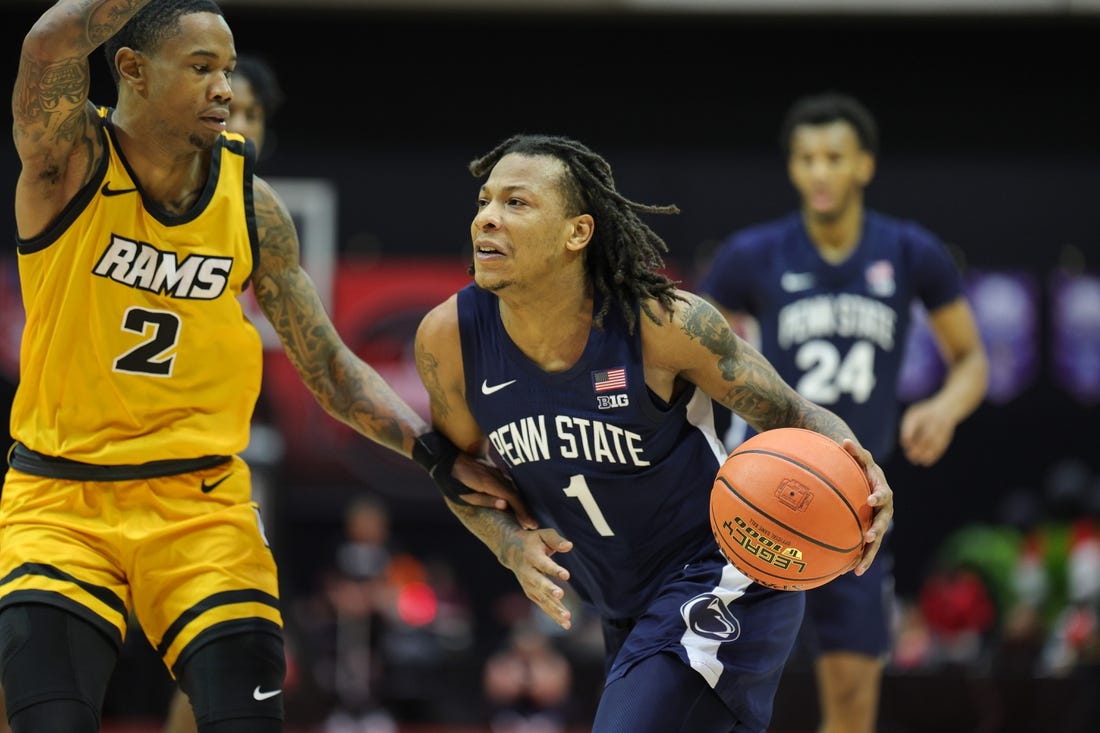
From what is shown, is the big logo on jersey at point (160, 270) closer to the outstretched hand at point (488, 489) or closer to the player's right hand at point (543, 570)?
the outstretched hand at point (488, 489)

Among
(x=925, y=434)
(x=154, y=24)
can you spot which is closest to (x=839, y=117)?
(x=925, y=434)

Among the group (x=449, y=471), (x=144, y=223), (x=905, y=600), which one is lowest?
(x=905, y=600)

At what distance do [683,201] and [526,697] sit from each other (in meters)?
5.84

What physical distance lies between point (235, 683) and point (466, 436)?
3.60 feet

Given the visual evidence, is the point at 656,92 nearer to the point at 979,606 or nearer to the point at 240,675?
the point at 979,606

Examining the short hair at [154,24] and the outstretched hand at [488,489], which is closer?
the short hair at [154,24]

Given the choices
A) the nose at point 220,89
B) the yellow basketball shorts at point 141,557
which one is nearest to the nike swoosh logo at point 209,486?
the yellow basketball shorts at point 141,557

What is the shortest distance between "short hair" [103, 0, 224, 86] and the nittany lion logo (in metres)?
2.11

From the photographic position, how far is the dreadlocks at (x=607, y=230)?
4211 mm

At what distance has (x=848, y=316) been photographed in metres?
6.14

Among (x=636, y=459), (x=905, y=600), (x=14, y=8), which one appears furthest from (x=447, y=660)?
(x=14, y=8)

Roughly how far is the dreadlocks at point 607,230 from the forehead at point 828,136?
2223mm

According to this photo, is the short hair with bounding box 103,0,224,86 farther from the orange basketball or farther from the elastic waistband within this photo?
the orange basketball

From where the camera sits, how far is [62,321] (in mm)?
3902
